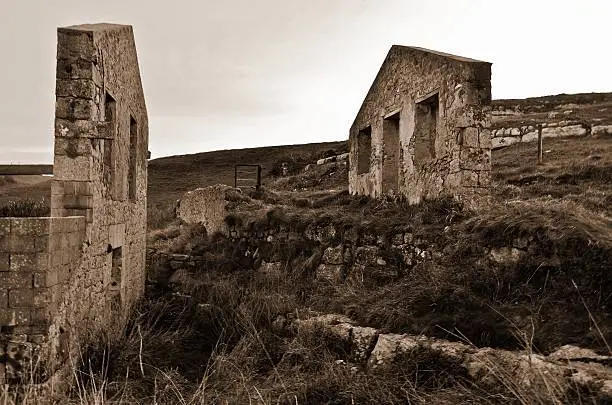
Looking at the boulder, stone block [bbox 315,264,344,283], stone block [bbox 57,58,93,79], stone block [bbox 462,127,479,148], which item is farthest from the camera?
the boulder

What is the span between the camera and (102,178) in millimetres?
6820

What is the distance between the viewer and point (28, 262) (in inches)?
198

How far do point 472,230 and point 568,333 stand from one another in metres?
2.52

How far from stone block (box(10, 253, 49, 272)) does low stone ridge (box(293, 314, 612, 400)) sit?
3286mm

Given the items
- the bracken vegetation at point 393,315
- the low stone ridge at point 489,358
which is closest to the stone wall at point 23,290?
the bracken vegetation at point 393,315

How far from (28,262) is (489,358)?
4217mm

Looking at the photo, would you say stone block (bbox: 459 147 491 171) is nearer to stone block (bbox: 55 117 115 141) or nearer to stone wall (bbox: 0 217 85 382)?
stone block (bbox: 55 117 115 141)

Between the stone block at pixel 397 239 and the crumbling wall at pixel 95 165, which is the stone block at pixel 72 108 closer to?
the crumbling wall at pixel 95 165

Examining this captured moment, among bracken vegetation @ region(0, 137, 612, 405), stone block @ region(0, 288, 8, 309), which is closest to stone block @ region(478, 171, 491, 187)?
bracken vegetation @ region(0, 137, 612, 405)

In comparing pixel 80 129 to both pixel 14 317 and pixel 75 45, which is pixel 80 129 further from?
pixel 14 317

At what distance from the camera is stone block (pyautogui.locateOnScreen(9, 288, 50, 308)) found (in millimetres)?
5020

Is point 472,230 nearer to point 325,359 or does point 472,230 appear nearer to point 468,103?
point 468,103

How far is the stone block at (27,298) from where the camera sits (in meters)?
5.02

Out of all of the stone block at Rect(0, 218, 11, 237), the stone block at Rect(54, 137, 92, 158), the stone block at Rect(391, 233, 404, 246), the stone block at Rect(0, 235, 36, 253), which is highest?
the stone block at Rect(54, 137, 92, 158)
